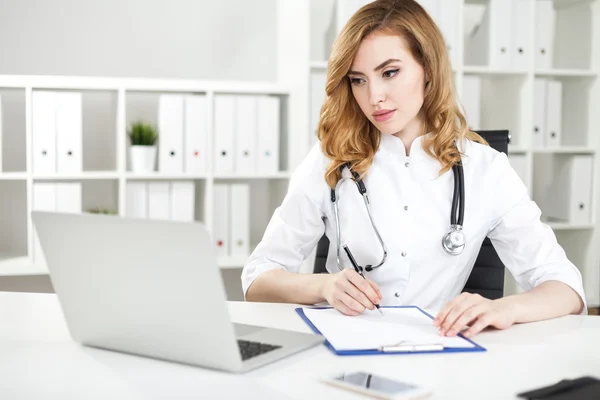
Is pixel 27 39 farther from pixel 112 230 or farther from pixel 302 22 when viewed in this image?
pixel 112 230

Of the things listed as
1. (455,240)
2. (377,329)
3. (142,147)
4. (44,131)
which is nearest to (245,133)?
(142,147)

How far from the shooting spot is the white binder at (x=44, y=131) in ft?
9.29

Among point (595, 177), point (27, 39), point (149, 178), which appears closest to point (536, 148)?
point (595, 177)

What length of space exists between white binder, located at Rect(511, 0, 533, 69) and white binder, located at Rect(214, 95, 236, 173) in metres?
1.32

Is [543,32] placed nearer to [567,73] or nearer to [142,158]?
[567,73]

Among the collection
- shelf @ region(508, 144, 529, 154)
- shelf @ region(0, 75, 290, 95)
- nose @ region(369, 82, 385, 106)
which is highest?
→ shelf @ region(0, 75, 290, 95)

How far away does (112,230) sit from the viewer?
38.9 inches

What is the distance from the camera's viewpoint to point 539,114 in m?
3.38

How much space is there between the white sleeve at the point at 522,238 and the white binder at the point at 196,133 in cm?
152

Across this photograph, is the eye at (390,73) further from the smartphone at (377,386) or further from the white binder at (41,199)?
the white binder at (41,199)

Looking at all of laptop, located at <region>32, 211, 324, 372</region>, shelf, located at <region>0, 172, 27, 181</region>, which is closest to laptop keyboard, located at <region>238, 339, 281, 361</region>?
laptop, located at <region>32, 211, 324, 372</region>

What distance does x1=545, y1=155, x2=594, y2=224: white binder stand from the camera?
3408mm

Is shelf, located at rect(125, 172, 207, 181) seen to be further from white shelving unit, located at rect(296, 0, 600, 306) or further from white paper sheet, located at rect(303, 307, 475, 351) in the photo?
white paper sheet, located at rect(303, 307, 475, 351)

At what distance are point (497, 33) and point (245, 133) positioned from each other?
1241mm
